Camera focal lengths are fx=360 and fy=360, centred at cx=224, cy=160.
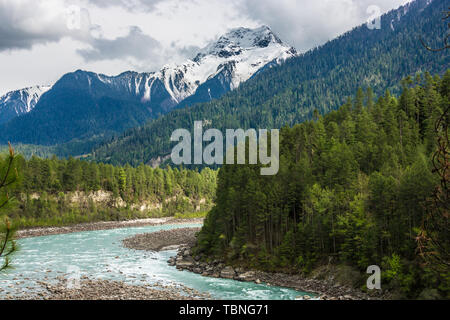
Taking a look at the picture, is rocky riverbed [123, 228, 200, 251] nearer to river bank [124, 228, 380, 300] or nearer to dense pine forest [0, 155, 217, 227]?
river bank [124, 228, 380, 300]

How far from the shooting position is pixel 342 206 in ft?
136

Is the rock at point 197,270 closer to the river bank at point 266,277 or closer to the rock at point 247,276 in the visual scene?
the river bank at point 266,277

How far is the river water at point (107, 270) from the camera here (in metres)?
35.1

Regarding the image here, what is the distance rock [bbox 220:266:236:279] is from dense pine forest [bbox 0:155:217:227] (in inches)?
2574

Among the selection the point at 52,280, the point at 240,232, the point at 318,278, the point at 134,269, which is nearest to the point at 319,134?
the point at 240,232

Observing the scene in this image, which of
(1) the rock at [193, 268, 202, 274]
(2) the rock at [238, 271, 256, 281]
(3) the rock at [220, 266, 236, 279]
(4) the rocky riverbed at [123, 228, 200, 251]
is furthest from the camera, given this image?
(4) the rocky riverbed at [123, 228, 200, 251]

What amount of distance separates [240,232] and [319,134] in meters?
25.0

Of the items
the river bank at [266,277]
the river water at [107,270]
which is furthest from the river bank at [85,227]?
the river bank at [266,277]

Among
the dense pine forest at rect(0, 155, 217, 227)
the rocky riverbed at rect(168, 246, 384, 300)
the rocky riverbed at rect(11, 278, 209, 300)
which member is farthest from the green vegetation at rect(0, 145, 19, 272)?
the dense pine forest at rect(0, 155, 217, 227)

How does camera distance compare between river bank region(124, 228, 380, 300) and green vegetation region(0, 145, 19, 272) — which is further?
river bank region(124, 228, 380, 300)

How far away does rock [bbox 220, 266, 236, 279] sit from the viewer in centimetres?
4155

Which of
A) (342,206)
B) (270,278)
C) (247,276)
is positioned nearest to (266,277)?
(270,278)
